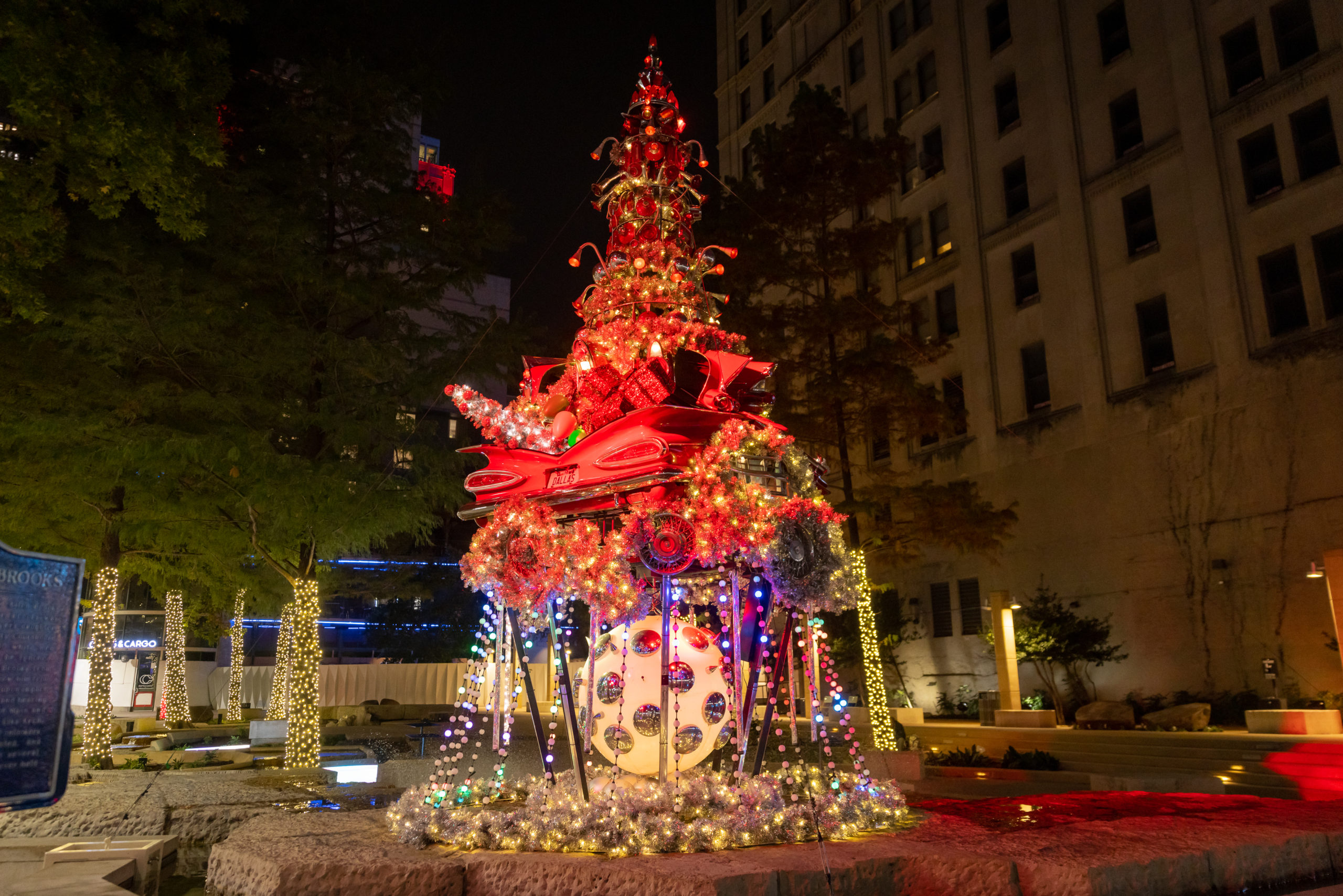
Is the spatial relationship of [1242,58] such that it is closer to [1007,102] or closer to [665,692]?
[1007,102]

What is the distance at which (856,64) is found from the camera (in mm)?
38406

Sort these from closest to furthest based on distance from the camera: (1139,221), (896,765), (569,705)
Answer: (569,705)
(896,765)
(1139,221)

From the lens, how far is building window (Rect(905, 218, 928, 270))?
110 ft

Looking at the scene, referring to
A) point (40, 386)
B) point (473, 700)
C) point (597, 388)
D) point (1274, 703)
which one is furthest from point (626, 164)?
point (1274, 703)

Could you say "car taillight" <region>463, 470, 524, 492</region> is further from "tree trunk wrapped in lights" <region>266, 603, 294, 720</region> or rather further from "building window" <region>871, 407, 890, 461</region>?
"tree trunk wrapped in lights" <region>266, 603, 294, 720</region>

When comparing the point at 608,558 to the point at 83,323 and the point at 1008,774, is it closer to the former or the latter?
the point at 83,323

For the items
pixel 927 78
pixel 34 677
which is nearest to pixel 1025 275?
pixel 927 78

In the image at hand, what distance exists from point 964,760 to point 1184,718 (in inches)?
261

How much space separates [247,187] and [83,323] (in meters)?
3.39

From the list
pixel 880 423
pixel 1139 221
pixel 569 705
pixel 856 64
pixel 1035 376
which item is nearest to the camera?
pixel 569 705

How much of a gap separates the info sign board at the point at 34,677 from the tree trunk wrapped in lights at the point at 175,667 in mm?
24467

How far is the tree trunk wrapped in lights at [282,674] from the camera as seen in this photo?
82.9 ft

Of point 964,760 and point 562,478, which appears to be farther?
point 964,760

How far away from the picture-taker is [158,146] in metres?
10.9
